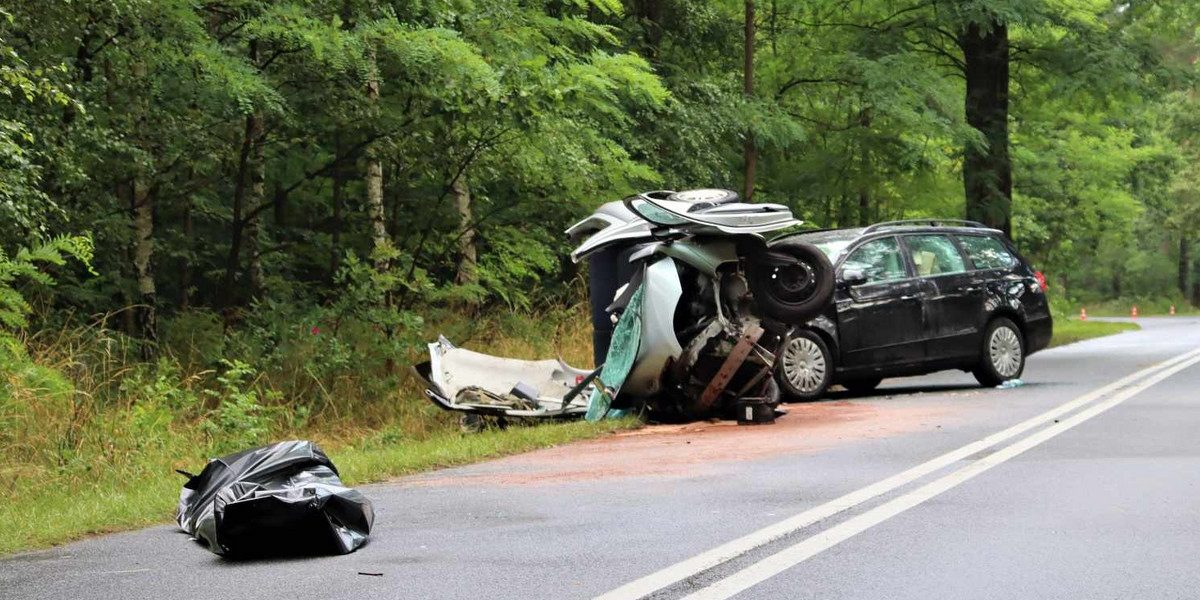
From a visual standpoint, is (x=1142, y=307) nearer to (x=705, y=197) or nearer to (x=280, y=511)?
(x=705, y=197)

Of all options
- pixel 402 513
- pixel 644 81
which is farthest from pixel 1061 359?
pixel 402 513

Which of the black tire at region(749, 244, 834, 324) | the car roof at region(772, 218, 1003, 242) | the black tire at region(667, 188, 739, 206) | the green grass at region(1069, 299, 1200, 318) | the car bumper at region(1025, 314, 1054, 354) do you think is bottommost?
the green grass at region(1069, 299, 1200, 318)

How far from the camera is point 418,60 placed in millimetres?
15953

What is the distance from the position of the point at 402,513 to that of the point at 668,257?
5.44m

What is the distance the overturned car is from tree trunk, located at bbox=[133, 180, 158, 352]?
18.0 ft

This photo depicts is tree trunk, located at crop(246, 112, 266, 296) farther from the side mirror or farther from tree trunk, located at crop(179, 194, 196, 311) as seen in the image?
the side mirror

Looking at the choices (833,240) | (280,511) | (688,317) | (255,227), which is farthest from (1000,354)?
(280,511)

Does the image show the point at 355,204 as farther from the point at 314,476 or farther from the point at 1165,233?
the point at 1165,233

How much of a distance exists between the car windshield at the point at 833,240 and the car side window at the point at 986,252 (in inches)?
65.4

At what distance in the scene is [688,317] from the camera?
530 inches

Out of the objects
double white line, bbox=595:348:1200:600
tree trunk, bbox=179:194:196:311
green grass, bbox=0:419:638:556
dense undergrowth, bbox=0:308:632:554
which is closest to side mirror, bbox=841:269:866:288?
double white line, bbox=595:348:1200:600

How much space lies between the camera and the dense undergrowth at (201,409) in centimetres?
1030

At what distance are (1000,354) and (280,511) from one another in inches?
473

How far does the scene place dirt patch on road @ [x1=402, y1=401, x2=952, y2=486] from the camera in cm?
996
